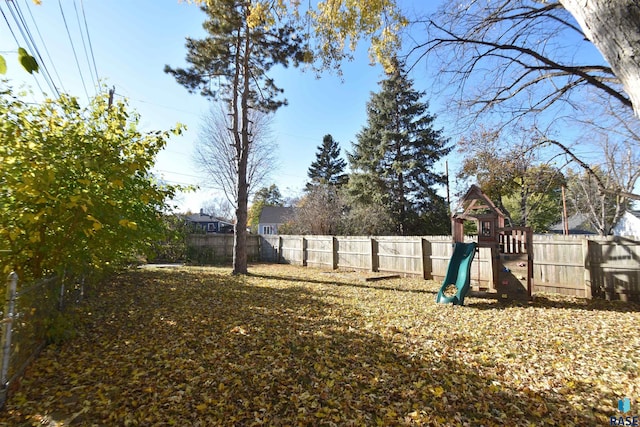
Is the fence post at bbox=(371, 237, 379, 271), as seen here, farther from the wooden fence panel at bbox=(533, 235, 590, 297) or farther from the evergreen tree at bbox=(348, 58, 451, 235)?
the evergreen tree at bbox=(348, 58, 451, 235)

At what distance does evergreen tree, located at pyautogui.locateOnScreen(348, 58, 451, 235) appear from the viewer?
19641 millimetres

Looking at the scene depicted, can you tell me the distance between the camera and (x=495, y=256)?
286 inches

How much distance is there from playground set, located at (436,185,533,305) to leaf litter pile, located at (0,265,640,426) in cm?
82

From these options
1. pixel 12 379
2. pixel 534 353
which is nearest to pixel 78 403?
pixel 12 379

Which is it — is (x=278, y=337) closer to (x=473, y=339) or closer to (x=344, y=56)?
(x=473, y=339)

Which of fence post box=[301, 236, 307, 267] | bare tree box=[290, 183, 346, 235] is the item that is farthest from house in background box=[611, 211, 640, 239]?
fence post box=[301, 236, 307, 267]

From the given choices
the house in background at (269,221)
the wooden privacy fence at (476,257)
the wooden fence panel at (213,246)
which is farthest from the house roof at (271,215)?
the wooden fence panel at (213,246)

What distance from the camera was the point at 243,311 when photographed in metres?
5.61

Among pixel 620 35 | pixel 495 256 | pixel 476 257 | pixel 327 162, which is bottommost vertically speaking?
pixel 476 257

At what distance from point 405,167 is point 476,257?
37.1 feet

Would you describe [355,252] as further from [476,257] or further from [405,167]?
[405,167]

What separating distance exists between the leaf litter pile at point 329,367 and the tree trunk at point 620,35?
254 centimetres

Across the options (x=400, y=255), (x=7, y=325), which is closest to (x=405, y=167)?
(x=400, y=255)

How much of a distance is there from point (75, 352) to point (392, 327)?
4236 millimetres
